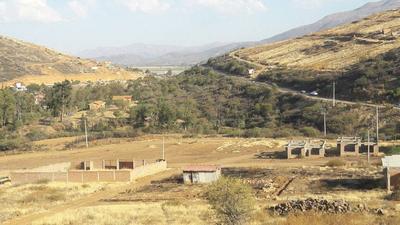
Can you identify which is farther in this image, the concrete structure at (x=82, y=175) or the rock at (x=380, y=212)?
the concrete structure at (x=82, y=175)

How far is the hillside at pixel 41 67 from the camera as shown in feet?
461

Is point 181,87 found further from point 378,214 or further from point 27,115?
point 378,214

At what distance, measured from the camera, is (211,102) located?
313 ft

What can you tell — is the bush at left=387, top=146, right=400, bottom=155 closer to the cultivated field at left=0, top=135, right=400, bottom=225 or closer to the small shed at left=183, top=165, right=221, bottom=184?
the cultivated field at left=0, top=135, right=400, bottom=225

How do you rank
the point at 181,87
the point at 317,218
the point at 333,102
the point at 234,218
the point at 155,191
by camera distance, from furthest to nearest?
the point at 181,87
the point at 333,102
the point at 155,191
the point at 317,218
the point at 234,218

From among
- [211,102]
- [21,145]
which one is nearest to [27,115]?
[21,145]

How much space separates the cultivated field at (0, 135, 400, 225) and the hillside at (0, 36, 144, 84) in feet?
286

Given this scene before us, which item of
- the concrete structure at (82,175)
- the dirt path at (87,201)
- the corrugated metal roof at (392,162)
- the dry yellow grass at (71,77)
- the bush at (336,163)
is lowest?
the dirt path at (87,201)

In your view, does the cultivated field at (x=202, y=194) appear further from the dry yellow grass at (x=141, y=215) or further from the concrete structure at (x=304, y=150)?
the concrete structure at (x=304, y=150)

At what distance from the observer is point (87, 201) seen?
34.3 m

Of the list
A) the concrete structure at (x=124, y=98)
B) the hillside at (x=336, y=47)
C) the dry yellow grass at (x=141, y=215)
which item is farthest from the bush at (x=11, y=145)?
the hillside at (x=336, y=47)

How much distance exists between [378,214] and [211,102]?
229ft

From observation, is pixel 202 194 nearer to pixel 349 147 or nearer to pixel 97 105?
pixel 349 147

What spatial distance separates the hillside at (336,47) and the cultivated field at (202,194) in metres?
51.1
